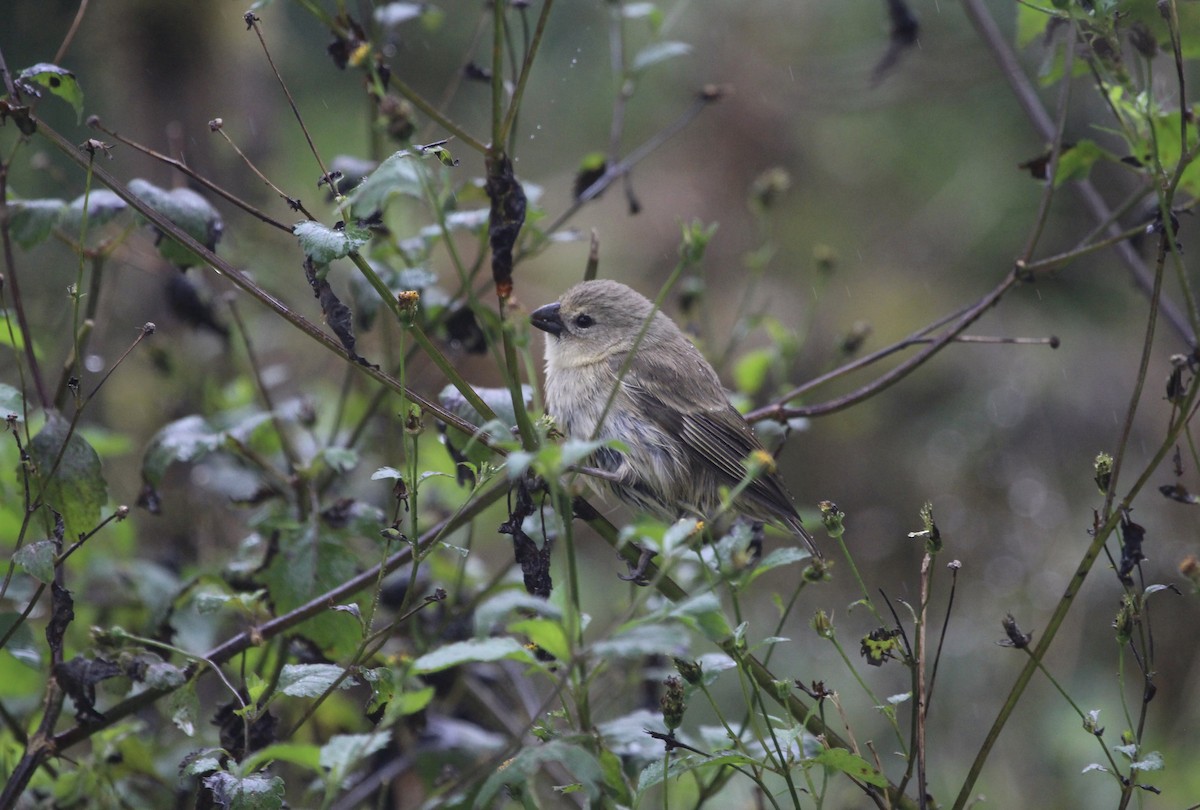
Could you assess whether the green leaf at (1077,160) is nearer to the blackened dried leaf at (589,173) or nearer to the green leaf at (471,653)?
the blackened dried leaf at (589,173)

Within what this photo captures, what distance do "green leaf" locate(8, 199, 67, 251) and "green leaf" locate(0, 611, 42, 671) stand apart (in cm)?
85

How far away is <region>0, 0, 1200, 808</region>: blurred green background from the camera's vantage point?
17.6 ft

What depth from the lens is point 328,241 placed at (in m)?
1.90

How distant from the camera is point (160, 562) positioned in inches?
141

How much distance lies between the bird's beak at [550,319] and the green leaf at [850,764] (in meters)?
2.31

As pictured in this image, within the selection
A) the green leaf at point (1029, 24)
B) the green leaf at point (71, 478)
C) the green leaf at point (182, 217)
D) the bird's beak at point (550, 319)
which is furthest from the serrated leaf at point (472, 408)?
the green leaf at point (1029, 24)

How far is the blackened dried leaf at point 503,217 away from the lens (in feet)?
6.69

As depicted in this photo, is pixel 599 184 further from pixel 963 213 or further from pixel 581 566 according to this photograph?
pixel 963 213

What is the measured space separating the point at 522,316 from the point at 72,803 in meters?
1.71

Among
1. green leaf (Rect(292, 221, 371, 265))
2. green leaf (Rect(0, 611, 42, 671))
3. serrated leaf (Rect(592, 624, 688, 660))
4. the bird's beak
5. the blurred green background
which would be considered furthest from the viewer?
the blurred green background

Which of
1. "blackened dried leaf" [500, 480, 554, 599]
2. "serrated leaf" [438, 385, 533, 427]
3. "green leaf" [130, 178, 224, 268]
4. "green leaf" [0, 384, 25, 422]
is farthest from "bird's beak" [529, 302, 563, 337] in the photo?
"green leaf" [0, 384, 25, 422]

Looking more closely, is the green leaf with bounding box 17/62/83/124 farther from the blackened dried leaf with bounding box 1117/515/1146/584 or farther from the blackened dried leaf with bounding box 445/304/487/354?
the blackened dried leaf with bounding box 1117/515/1146/584

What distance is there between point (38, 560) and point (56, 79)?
997mm

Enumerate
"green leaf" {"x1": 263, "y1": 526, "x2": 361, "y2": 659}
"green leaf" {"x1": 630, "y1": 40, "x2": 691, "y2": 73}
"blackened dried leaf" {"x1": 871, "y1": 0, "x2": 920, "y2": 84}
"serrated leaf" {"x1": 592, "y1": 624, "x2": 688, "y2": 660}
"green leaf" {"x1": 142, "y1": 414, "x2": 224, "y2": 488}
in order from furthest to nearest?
"blackened dried leaf" {"x1": 871, "y1": 0, "x2": 920, "y2": 84}, "green leaf" {"x1": 630, "y1": 40, "x2": 691, "y2": 73}, "green leaf" {"x1": 142, "y1": 414, "x2": 224, "y2": 488}, "green leaf" {"x1": 263, "y1": 526, "x2": 361, "y2": 659}, "serrated leaf" {"x1": 592, "y1": 624, "x2": 688, "y2": 660}
